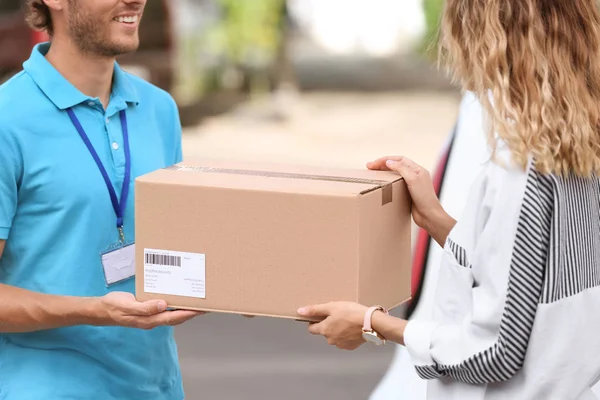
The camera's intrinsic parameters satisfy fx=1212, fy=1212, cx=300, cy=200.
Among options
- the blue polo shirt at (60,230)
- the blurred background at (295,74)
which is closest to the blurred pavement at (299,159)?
the blurred background at (295,74)

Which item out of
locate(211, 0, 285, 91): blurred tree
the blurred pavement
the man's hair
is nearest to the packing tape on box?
the man's hair

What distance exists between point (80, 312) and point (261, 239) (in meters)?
0.41

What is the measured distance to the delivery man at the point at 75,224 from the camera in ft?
8.13

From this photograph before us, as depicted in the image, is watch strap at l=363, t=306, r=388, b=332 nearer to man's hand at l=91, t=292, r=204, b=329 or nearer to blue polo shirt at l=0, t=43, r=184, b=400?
man's hand at l=91, t=292, r=204, b=329

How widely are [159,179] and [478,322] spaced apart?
2.31ft

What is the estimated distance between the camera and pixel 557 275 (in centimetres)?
212

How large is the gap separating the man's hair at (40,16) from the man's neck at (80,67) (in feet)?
0.29

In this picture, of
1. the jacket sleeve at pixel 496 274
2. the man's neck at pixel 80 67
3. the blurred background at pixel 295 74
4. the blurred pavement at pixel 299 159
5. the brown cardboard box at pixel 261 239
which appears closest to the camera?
the jacket sleeve at pixel 496 274

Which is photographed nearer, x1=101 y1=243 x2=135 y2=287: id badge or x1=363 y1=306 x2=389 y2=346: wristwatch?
x1=363 y1=306 x2=389 y2=346: wristwatch

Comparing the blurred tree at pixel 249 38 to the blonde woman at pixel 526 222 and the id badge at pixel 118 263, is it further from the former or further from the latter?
the blonde woman at pixel 526 222

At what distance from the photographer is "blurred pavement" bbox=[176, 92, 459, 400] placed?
6102 millimetres

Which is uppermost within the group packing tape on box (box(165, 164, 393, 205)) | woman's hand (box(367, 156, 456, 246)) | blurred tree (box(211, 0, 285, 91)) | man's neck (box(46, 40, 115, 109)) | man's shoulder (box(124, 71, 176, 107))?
man's neck (box(46, 40, 115, 109))

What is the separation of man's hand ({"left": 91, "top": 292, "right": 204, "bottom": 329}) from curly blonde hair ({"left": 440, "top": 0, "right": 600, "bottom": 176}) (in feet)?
2.43

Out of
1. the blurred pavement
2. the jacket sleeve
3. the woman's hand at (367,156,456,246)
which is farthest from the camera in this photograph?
the blurred pavement
